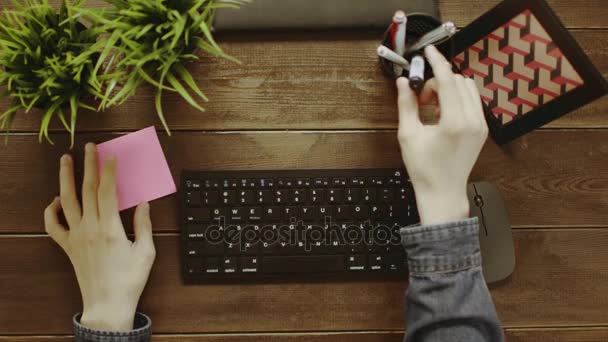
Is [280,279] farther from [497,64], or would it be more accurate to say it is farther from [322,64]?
[497,64]

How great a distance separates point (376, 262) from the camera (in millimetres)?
786

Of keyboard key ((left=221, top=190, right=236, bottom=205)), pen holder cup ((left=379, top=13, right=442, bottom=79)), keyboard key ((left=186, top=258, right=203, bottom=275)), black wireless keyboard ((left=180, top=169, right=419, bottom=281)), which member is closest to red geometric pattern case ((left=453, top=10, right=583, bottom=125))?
pen holder cup ((left=379, top=13, right=442, bottom=79))

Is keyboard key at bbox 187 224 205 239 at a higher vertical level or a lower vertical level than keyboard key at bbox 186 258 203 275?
higher

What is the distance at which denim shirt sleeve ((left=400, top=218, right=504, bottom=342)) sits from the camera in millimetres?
588

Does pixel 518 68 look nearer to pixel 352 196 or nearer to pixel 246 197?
pixel 352 196

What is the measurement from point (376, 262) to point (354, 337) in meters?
0.13

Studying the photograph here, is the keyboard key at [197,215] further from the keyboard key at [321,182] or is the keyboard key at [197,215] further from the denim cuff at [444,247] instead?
the denim cuff at [444,247]

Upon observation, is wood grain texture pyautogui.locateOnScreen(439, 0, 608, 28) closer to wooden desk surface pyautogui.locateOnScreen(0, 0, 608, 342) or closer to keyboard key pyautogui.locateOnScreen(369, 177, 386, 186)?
wooden desk surface pyautogui.locateOnScreen(0, 0, 608, 342)

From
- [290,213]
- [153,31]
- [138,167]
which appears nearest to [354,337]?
[290,213]

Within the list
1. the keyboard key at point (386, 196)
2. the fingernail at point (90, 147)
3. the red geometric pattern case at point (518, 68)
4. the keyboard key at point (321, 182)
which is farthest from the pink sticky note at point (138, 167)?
the red geometric pattern case at point (518, 68)

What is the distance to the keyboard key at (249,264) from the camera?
783 millimetres

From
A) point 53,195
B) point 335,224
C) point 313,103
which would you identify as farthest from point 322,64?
point 53,195

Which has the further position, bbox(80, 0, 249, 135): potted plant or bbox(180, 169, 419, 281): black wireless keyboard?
bbox(180, 169, 419, 281): black wireless keyboard

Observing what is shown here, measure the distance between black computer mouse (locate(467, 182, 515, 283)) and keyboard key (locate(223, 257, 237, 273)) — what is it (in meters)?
0.38
